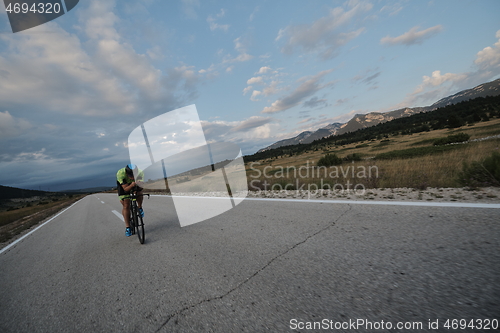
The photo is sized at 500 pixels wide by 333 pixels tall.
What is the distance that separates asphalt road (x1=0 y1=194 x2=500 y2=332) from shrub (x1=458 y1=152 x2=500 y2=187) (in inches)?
A: 109

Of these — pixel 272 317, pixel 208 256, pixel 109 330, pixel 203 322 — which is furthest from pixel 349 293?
pixel 109 330

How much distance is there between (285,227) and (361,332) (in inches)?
106

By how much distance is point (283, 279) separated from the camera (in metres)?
2.46

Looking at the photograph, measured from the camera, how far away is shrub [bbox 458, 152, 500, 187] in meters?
5.39

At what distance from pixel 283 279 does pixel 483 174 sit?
6.95 meters

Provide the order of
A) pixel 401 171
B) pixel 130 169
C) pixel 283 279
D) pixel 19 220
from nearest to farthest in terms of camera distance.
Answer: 1. pixel 283 279
2. pixel 130 169
3. pixel 401 171
4. pixel 19 220

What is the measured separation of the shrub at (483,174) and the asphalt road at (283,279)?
2761 mm

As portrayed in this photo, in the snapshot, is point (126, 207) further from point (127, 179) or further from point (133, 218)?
point (127, 179)

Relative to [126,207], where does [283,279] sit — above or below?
below

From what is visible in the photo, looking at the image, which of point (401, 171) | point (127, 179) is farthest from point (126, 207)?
point (401, 171)

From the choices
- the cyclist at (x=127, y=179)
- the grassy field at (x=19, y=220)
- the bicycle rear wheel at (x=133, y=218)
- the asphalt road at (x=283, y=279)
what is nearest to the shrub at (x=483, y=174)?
the asphalt road at (x=283, y=279)

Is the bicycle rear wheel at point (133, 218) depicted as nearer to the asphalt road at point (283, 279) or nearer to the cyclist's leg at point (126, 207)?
the cyclist's leg at point (126, 207)

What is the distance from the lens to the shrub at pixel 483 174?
5391 mm

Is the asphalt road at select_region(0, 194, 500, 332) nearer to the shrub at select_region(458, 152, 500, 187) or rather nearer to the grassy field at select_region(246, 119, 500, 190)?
the shrub at select_region(458, 152, 500, 187)
